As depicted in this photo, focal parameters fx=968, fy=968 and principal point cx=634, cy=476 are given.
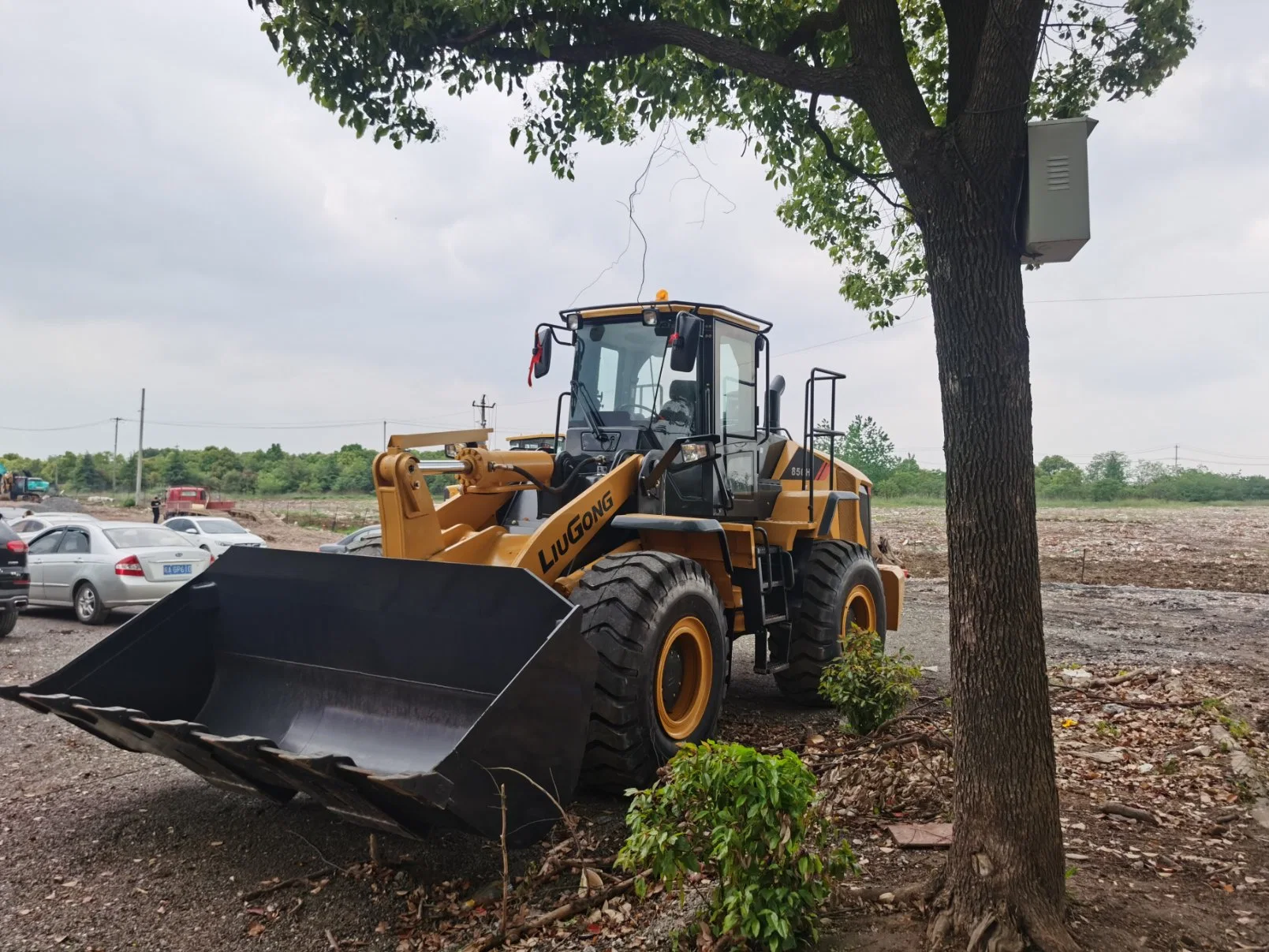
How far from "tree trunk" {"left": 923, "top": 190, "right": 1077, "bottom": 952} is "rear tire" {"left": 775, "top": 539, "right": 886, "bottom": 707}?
3.74 meters

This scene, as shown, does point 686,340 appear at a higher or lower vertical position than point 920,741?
higher

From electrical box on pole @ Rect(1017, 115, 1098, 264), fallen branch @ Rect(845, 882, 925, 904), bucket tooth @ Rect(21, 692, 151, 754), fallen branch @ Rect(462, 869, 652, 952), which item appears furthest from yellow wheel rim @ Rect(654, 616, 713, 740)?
electrical box on pole @ Rect(1017, 115, 1098, 264)

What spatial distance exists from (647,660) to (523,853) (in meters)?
1.15

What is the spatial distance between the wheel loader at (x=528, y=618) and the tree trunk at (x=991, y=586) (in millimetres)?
1704

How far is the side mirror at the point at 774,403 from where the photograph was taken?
8.04 m

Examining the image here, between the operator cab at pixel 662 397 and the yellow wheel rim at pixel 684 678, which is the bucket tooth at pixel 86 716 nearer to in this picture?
the yellow wheel rim at pixel 684 678

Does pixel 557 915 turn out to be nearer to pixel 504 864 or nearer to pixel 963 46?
pixel 504 864

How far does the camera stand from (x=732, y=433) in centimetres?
746

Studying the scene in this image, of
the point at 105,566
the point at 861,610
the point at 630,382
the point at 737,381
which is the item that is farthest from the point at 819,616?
the point at 105,566

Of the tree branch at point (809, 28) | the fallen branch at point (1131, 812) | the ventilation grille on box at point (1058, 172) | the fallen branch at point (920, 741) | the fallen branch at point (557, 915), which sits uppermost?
the tree branch at point (809, 28)

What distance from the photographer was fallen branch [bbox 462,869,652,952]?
3721 millimetres

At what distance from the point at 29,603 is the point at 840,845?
12732 millimetres

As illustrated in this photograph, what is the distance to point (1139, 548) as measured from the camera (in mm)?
24281

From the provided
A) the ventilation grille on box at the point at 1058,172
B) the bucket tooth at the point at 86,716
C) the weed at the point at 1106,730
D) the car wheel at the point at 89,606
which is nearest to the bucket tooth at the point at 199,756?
the bucket tooth at the point at 86,716
